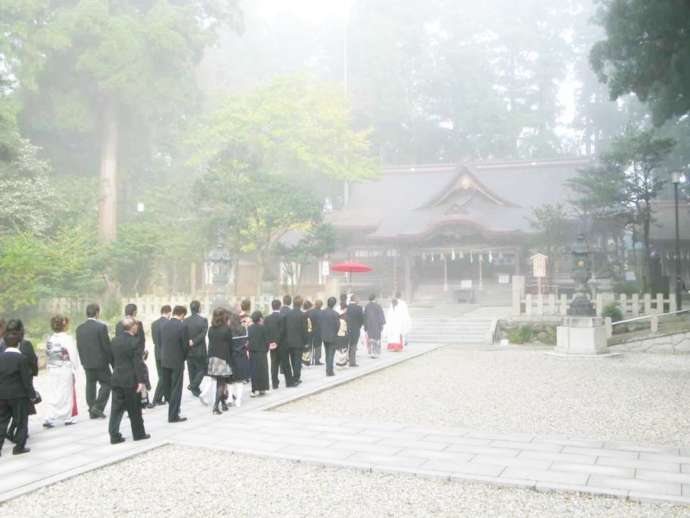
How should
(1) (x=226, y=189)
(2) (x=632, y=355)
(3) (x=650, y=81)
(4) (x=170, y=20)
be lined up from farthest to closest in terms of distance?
(4) (x=170, y=20), (1) (x=226, y=189), (2) (x=632, y=355), (3) (x=650, y=81)

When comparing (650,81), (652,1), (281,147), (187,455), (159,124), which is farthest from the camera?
(159,124)

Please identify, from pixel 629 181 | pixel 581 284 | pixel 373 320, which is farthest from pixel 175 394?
pixel 629 181

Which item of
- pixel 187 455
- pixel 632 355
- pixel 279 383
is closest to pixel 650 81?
pixel 632 355

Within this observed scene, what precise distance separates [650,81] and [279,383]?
11.1 metres

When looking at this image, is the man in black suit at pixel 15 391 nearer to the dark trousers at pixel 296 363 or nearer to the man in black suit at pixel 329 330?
the dark trousers at pixel 296 363

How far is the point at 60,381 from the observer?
8703 millimetres

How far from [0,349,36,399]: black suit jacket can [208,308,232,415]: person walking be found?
7.84 feet

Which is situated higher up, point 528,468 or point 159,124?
point 159,124

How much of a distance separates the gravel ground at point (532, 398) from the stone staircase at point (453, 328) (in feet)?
16.7

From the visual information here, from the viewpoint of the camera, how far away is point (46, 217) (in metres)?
24.7

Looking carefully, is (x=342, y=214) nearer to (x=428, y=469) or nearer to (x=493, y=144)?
(x=493, y=144)

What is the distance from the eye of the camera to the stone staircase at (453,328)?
68.0ft

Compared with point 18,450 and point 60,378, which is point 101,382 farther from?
point 18,450

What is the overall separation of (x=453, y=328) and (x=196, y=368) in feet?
44.6
